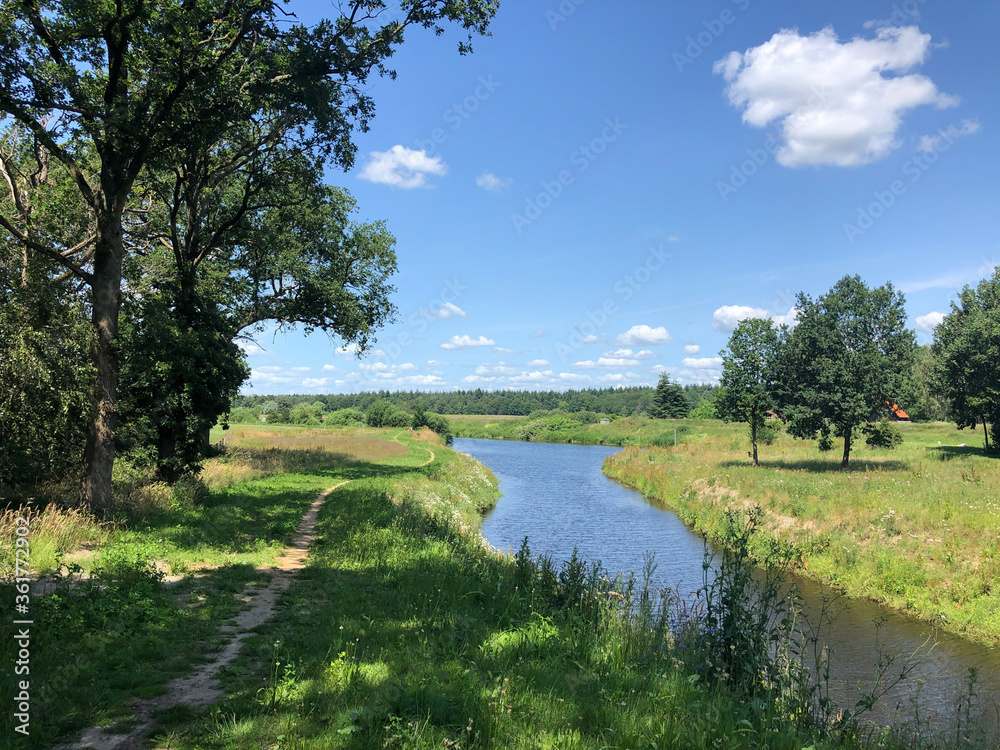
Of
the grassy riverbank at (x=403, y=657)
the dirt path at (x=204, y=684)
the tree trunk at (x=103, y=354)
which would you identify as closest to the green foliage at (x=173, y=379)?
the tree trunk at (x=103, y=354)

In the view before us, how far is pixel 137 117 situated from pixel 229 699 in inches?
488

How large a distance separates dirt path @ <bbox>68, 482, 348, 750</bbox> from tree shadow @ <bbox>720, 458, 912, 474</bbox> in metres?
30.9

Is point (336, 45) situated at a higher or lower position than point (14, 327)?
higher

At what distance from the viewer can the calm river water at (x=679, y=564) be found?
1041cm

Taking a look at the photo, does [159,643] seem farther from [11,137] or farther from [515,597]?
[11,137]

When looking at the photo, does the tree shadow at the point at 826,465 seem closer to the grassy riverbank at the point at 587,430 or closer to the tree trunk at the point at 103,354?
the grassy riverbank at the point at 587,430

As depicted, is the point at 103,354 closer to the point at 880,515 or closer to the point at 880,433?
the point at 880,515

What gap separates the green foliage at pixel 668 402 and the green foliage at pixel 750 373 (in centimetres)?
7413

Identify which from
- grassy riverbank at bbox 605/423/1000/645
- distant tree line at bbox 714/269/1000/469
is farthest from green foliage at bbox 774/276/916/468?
grassy riverbank at bbox 605/423/1000/645

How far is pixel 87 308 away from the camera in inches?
551

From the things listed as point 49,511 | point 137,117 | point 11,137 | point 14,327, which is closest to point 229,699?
point 49,511

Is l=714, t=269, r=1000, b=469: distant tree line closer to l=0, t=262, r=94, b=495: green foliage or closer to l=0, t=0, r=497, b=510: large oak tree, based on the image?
l=0, t=0, r=497, b=510: large oak tree

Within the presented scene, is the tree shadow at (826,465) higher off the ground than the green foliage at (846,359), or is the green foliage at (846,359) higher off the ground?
the green foliage at (846,359)

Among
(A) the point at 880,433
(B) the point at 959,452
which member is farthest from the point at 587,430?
(A) the point at 880,433
